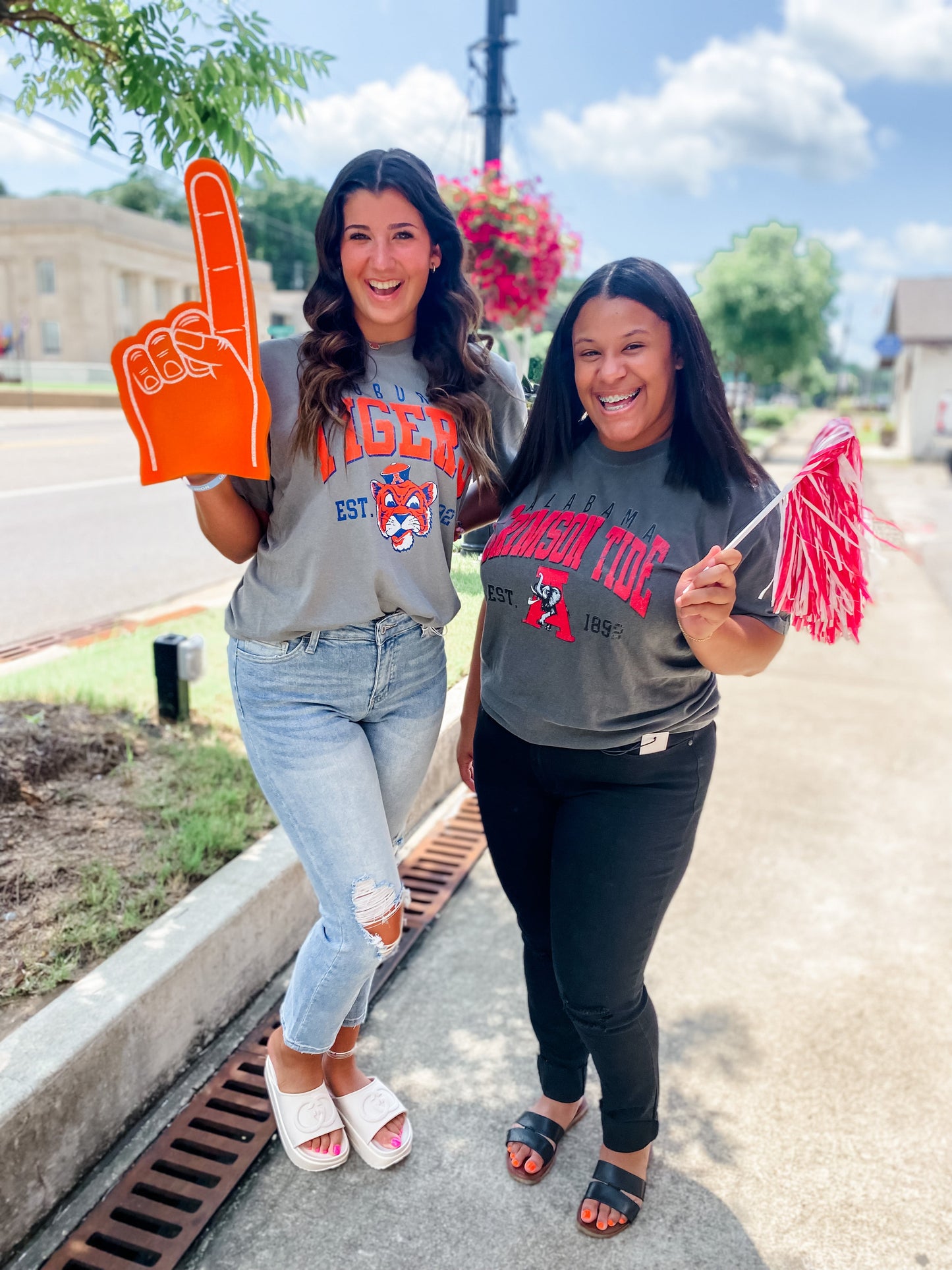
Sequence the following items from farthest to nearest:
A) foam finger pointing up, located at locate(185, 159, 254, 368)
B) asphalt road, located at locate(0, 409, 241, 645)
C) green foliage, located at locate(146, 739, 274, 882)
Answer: asphalt road, located at locate(0, 409, 241, 645), green foliage, located at locate(146, 739, 274, 882), foam finger pointing up, located at locate(185, 159, 254, 368)

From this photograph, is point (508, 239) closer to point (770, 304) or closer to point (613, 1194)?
point (613, 1194)

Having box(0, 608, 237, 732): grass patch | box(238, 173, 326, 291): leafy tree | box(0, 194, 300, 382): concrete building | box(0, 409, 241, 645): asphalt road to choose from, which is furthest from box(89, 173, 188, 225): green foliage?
box(0, 608, 237, 732): grass patch

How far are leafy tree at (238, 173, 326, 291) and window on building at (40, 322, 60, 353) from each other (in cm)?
2638

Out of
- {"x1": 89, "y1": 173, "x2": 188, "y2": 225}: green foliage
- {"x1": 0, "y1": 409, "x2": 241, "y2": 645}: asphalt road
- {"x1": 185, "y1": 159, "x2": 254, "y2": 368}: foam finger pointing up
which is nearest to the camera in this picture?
{"x1": 185, "y1": 159, "x2": 254, "y2": 368}: foam finger pointing up

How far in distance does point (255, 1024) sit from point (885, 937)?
2.02m

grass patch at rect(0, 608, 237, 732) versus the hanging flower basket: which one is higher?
the hanging flower basket

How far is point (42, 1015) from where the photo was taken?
2064 millimetres

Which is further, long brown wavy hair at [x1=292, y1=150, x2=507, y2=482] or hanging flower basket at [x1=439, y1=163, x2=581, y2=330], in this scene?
hanging flower basket at [x1=439, y1=163, x2=581, y2=330]

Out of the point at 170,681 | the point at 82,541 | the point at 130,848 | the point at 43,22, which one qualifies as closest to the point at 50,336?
the point at 82,541

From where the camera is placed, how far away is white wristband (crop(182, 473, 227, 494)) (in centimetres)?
182

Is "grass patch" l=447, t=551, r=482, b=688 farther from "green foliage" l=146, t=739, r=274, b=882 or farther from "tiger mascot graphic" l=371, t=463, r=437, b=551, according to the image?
"green foliage" l=146, t=739, r=274, b=882

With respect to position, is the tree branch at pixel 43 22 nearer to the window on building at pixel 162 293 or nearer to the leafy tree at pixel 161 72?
the leafy tree at pixel 161 72

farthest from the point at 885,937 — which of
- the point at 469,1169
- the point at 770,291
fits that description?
the point at 770,291

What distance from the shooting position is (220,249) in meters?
1.80
